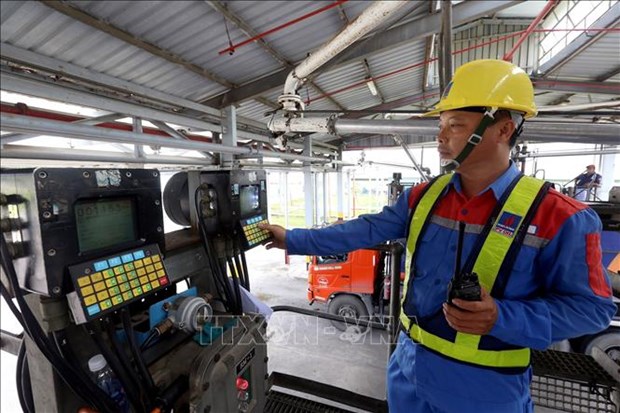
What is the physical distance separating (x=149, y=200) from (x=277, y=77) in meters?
2.06

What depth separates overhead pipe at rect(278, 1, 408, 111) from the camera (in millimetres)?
1306

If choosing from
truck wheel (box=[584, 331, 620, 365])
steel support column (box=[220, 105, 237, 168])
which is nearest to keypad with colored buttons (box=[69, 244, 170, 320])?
steel support column (box=[220, 105, 237, 168])

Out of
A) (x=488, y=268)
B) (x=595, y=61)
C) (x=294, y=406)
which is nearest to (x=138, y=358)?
(x=488, y=268)

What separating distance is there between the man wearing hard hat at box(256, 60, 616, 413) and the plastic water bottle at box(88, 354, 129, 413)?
2.56ft

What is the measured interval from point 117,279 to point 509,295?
3.11 feet

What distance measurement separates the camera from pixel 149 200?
70cm

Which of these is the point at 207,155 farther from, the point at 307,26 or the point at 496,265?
the point at 496,265

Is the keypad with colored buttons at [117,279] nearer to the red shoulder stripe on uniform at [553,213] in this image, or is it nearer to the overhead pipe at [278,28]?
the red shoulder stripe on uniform at [553,213]

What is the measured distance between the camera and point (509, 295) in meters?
0.78

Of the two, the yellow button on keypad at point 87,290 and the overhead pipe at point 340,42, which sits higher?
the overhead pipe at point 340,42

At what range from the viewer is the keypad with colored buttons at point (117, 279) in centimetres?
53

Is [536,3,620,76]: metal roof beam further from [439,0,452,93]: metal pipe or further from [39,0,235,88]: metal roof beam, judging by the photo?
[39,0,235,88]: metal roof beam

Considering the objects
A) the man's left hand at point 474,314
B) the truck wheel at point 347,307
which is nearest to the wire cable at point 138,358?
the man's left hand at point 474,314

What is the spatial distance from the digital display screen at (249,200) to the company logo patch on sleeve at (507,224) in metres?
0.77
